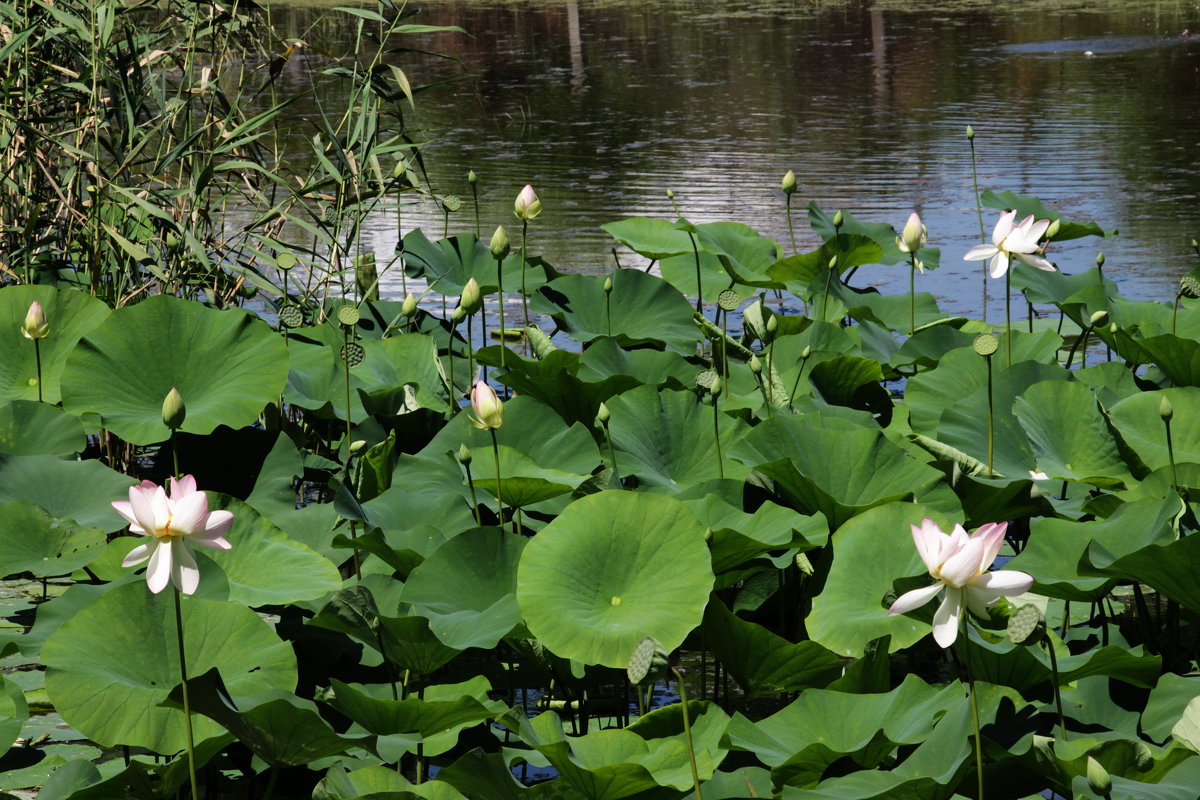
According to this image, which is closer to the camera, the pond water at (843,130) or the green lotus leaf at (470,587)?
the green lotus leaf at (470,587)

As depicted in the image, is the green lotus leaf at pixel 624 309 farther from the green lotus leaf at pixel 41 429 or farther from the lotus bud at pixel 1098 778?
the lotus bud at pixel 1098 778

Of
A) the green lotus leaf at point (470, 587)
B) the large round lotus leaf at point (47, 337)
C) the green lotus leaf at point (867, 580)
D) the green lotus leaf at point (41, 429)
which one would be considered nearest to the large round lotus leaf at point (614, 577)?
the green lotus leaf at point (470, 587)

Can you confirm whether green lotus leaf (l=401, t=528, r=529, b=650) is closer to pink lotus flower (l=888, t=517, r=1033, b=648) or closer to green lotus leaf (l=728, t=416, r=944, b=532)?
green lotus leaf (l=728, t=416, r=944, b=532)

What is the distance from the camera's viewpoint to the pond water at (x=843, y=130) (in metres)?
3.68

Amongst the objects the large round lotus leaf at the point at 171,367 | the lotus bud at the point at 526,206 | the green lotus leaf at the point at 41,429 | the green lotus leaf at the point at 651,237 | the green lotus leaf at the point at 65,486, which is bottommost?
the green lotus leaf at the point at 65,486

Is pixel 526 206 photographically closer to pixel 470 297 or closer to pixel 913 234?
pixel 470 297

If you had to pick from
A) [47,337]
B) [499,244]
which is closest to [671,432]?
[499,244]

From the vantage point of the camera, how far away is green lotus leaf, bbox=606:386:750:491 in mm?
1772

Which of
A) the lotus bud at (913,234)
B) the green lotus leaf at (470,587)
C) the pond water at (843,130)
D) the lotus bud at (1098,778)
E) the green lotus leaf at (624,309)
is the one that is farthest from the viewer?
the pond water at (843,130)

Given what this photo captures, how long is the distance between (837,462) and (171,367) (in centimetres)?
97

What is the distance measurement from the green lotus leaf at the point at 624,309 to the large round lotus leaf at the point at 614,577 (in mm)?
934

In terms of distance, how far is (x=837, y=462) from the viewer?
1632mm

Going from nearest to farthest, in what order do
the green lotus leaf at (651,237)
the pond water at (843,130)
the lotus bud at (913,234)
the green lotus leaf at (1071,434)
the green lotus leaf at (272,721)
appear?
the green lotus leaf at (272,721)
the green lotus leaf at (1071,434)
the lotus bud at (913,234)
the green lotus leaf at (651,237)
the pond water at (843,130)

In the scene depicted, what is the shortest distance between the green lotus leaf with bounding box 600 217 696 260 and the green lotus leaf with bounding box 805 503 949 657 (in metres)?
1.23
